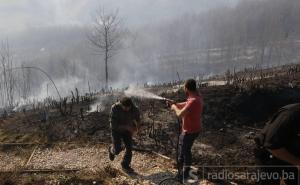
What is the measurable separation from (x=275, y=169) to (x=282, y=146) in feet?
1.48

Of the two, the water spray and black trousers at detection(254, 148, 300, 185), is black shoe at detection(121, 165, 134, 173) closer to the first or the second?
the water spray

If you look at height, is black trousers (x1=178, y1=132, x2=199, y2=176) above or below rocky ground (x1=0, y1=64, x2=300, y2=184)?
above

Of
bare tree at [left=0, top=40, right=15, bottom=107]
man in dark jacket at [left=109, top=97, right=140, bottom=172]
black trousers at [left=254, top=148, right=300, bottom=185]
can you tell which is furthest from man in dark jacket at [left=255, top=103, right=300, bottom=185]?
bare tree at [left=0, top=40, right=15, bottom=107]

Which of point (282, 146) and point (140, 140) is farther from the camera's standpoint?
point (140, 140)

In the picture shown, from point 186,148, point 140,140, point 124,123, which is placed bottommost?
point 140,140

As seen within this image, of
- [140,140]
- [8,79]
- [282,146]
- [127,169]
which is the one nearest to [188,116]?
[127,169]

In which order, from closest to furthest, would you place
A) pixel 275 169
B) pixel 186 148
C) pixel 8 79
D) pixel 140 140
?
pixel 275 169 → pixel 186 148 → pixel 140 140 → pixel 8 79

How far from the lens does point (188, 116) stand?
721 centimetres

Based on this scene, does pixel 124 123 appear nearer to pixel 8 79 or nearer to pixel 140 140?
pixel 140 140

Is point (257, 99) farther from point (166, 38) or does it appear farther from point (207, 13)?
point (207, 13)

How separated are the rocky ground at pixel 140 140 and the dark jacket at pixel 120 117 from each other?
111 centimetres

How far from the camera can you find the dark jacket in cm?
863

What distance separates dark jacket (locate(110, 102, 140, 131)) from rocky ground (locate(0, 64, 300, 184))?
1.11 m

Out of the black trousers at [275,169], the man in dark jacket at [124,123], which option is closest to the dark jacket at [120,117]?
the man in dark jacket at [124,123]
